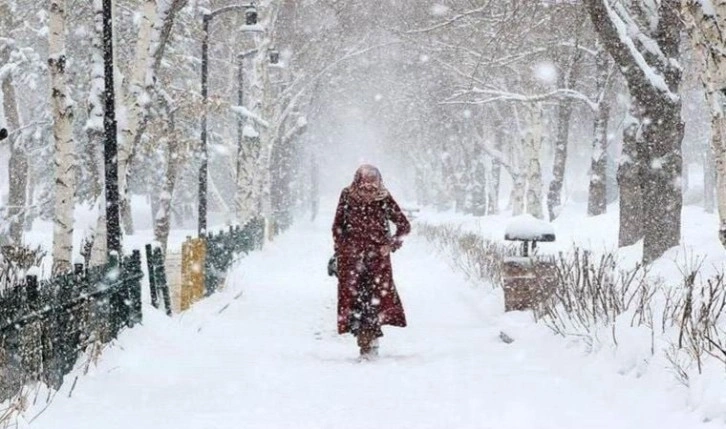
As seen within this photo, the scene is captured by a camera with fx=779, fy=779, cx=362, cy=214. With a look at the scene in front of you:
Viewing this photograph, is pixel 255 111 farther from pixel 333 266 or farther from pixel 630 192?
pixel 333 266

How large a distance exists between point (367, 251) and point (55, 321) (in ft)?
10.1

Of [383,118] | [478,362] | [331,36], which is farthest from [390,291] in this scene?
[383,118]

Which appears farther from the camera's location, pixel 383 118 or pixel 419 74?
pixel 383 118

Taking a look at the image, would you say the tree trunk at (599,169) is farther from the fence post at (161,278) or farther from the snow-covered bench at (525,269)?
the fence post at (161,278)

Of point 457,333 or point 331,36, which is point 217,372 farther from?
point 331,36

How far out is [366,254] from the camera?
7629mm

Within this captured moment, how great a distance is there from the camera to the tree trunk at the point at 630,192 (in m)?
13.3

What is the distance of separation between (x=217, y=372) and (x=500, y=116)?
85.2 feet

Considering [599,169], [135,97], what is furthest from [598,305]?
[599,169]

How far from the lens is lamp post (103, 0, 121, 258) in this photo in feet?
28.9

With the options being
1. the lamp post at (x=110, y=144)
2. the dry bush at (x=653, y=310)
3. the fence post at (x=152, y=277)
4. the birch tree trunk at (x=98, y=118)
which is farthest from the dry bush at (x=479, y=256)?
the birch tree trunk at (x=98, y=118)

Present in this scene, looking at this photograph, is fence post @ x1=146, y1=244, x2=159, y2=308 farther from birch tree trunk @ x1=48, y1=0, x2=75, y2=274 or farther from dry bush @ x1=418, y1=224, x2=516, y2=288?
dry bush @ x1=418, y1=224, x2=516, y2=288

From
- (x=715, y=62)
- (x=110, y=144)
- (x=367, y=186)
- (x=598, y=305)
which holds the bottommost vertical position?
(x=598, y=305)

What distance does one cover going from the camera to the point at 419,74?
116 ft
